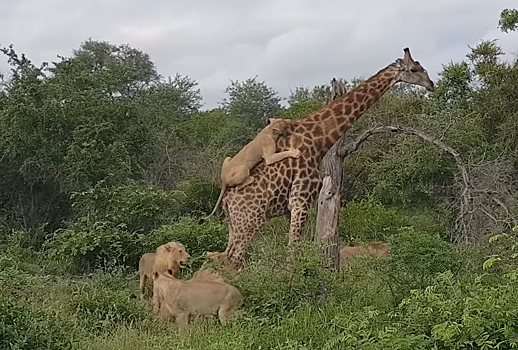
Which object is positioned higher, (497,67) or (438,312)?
(497,67)

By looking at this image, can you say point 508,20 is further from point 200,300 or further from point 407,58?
point 200,300

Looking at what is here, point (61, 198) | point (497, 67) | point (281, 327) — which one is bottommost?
point (281, 327)

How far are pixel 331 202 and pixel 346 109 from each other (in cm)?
116

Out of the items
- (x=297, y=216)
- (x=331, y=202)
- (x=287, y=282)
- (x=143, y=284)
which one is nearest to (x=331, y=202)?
(x=331, y=202)

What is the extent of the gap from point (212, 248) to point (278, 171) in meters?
2.98

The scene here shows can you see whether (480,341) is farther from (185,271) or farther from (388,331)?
(185,271)

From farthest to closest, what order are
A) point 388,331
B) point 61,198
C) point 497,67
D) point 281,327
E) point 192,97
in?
1. point 192,97
2. point 497,67
3. point 61,198
4. point 281,327
5. point 388,331

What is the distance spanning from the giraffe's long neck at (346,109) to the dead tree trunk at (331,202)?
387mm

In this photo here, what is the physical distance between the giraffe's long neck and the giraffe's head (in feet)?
0.33

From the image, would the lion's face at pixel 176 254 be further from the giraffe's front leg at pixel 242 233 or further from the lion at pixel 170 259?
the giraffe's front leg at pixel 242 233

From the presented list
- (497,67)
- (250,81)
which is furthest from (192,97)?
(497,67)

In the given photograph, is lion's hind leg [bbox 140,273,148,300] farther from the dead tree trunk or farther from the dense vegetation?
the dead tree trunk

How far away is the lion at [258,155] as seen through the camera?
931cm

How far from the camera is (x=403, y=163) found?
1708cm
